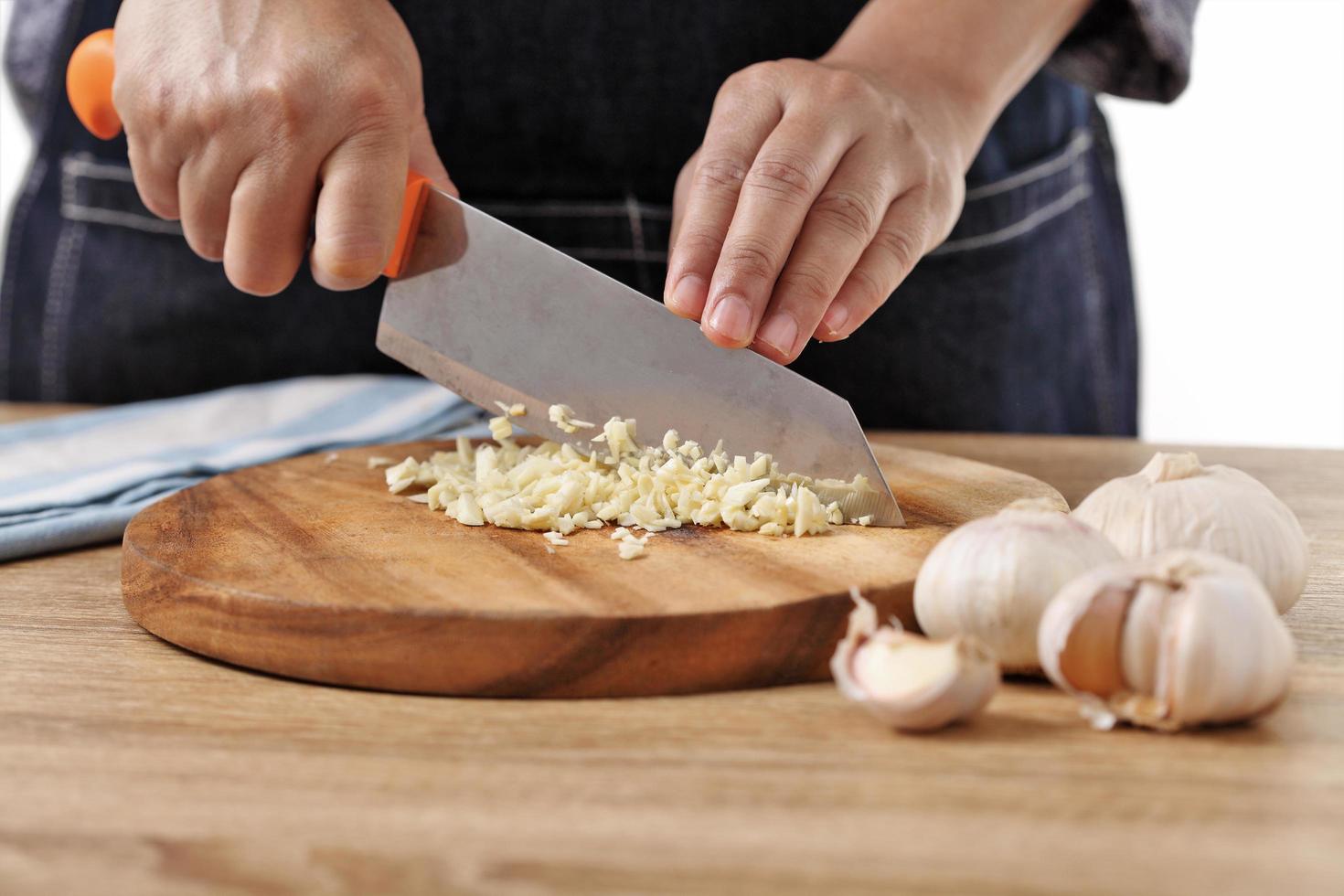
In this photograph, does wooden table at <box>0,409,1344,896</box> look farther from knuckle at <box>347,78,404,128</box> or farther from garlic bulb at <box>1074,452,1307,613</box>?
knuckle at <box>347,78,404,128</box>

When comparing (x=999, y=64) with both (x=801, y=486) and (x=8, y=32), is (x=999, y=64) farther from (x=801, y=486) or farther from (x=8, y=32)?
(x=8, y=32)

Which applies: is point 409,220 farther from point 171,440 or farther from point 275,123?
point 171,440

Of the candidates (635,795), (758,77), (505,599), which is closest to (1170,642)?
(635,795)

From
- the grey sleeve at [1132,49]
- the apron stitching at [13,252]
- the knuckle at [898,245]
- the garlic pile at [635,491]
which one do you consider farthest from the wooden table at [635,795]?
the apron stitching at [13,252]

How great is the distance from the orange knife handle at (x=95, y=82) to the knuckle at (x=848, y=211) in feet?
2.61

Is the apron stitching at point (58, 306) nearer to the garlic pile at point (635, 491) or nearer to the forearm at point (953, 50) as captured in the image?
the garlic pile at point (635, 491)

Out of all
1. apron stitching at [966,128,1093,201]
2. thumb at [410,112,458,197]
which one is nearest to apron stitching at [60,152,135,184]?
thumb at [410,112,458,197]

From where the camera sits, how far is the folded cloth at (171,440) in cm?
127

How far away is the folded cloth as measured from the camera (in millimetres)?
1272

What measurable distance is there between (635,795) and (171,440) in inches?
46.6

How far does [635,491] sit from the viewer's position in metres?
1.13

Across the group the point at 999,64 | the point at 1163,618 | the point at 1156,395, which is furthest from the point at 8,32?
the point at 1156,395

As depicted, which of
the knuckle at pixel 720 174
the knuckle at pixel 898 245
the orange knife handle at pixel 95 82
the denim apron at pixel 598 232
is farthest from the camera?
the denim apron at pixel 598 232

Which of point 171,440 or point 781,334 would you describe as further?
point 171,440
